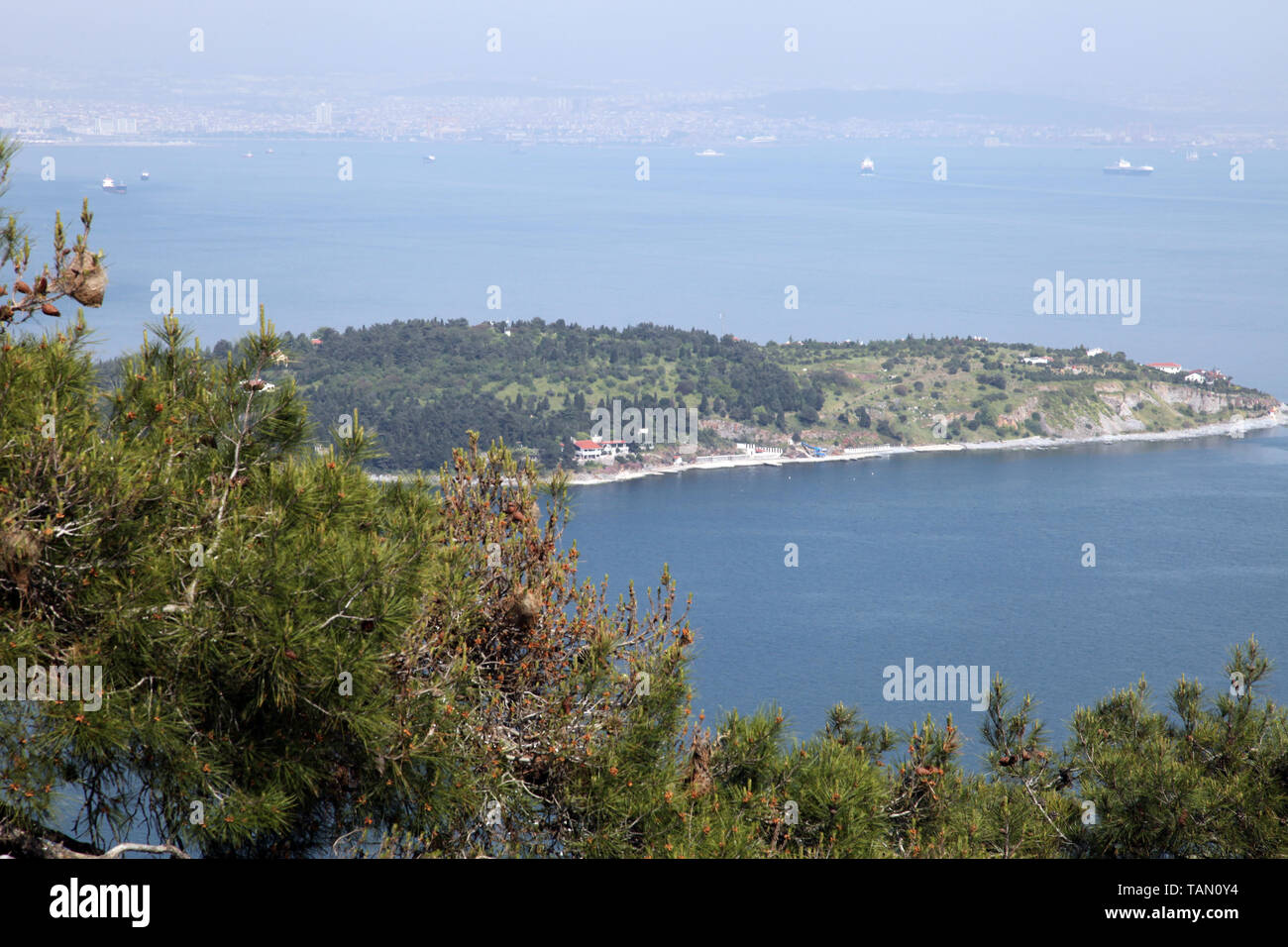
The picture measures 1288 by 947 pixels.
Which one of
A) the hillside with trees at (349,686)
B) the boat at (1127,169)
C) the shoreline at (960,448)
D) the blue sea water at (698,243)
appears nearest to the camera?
the hillside with trees at (349,686)

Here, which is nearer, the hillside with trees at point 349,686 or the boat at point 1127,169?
the hillside with trees at point 349,686

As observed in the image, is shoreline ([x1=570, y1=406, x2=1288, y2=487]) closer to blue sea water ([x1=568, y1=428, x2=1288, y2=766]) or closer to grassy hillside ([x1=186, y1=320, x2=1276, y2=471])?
grassy hillside ([x1=186, y1=320, x2=1276, y2=471])

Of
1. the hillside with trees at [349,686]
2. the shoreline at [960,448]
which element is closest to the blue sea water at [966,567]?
the shoreline at [960,448]

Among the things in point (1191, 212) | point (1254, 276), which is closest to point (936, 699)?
point (1254, 276)

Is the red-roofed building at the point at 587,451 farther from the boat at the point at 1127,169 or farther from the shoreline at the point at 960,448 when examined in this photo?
the boat at the point at 1127,169

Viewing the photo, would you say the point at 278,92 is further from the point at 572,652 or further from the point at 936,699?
the point at 572,652

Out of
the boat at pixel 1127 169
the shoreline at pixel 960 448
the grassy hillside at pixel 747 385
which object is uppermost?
the boat at pixel 1127 169

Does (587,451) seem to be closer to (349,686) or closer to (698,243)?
(349,686)
